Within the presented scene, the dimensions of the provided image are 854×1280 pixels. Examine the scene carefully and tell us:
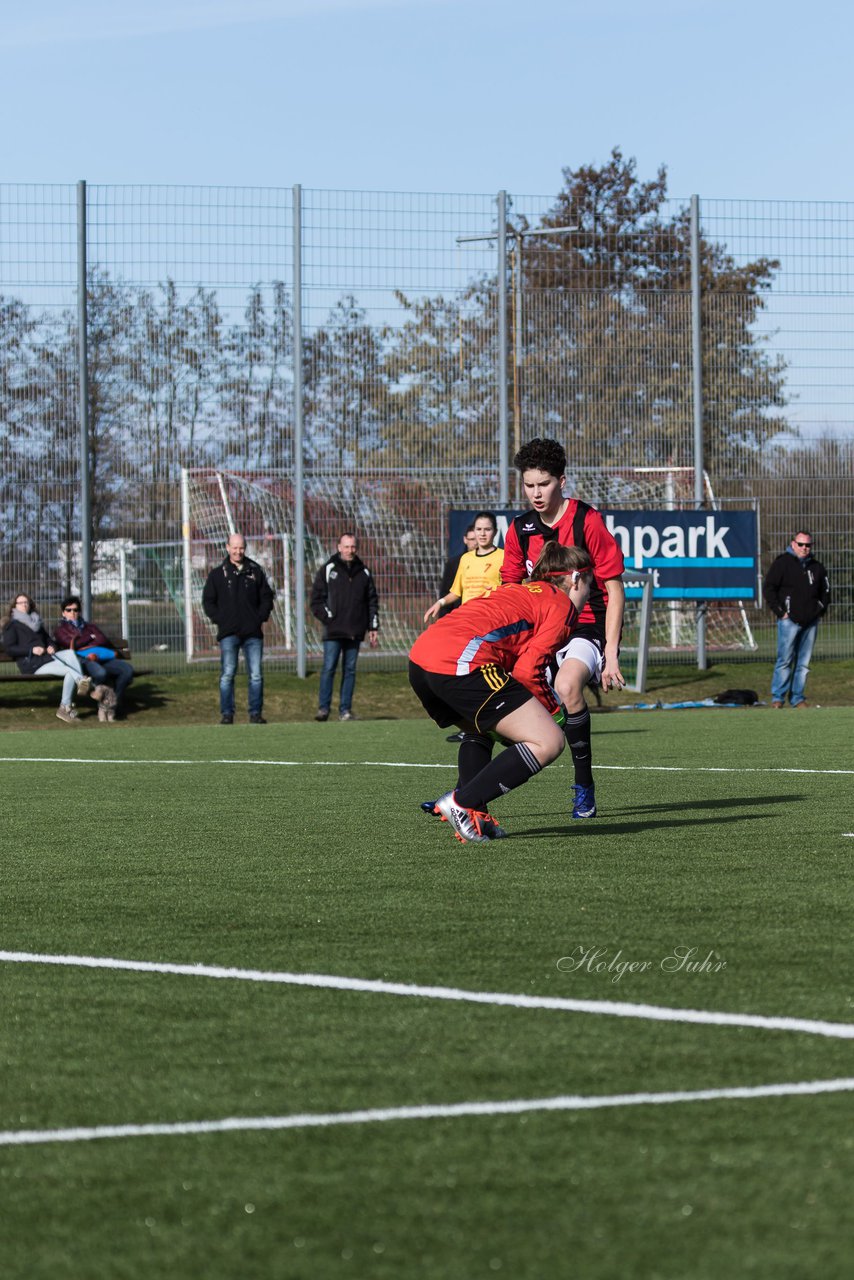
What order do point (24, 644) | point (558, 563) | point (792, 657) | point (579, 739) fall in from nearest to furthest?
point (558, 563) < point (579, 739) < point (24, 644) < point (792, 657)

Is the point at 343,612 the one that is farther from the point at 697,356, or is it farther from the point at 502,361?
the point at 697,356

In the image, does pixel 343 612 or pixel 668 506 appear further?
pixel 668 506

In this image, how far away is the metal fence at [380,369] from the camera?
21.5 metres

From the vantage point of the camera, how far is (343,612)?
18.9 meters

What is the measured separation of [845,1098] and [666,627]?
19.2m

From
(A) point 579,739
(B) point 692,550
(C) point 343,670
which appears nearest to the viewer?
(A) point 579,739

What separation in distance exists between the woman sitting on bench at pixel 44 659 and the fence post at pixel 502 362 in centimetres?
620

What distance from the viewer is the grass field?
2783 mm

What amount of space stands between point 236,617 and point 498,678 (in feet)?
Result: 37.8

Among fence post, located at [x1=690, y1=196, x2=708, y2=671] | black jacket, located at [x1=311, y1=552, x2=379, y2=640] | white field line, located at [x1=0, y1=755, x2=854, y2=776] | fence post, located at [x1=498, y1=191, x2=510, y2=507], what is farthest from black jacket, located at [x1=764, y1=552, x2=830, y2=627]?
white field line, located at [x1=0, y1=755, x2=854, y2=776]

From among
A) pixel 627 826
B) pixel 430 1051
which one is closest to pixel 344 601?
pixel 627 826

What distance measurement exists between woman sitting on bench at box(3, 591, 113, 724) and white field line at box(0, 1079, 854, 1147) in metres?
16.0

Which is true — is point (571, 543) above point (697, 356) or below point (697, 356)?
below

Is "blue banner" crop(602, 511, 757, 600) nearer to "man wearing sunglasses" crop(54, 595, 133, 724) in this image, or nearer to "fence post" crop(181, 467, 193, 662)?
"fence post" crop(181, 467, 193, 662)
